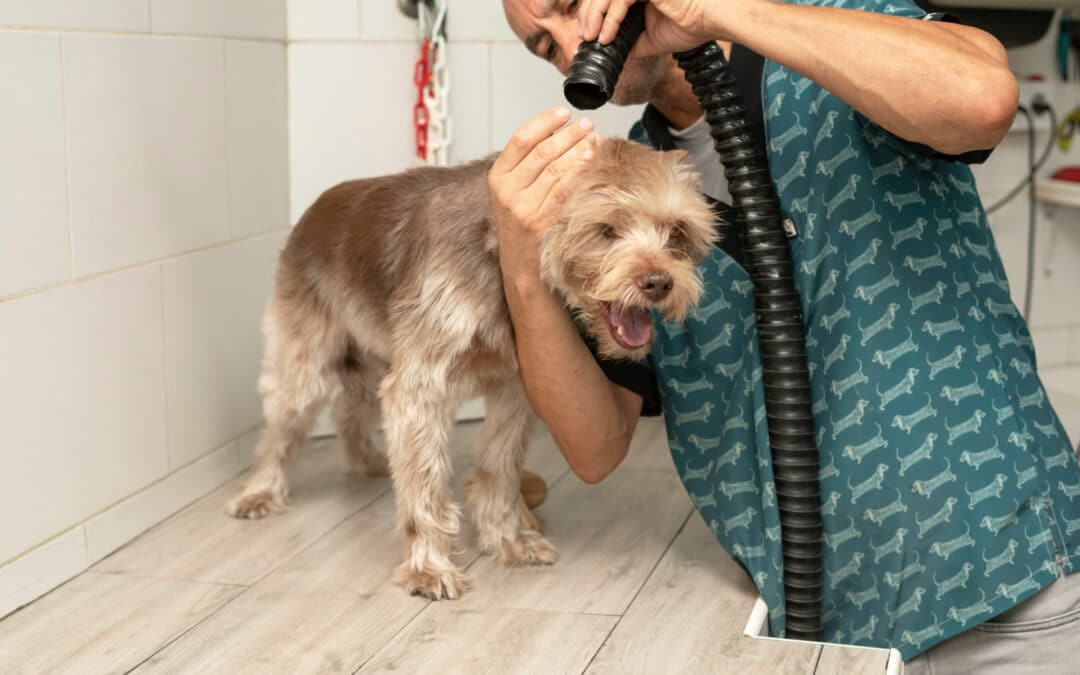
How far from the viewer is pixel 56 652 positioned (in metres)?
1.82

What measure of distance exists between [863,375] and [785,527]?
0.26 metres

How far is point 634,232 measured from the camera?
1.71 meters

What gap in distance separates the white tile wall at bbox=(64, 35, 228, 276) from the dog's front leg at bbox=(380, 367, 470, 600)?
62cm

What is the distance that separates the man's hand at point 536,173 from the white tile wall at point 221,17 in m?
1.02

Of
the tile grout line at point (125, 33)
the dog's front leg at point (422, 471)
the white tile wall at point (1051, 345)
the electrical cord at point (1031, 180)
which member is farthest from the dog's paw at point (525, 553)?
the white tile wall at point (1051, 345)

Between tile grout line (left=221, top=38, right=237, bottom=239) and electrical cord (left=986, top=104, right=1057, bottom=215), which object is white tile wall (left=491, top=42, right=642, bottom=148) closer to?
tile grout line (left=221, top=38, right=237, bottom=239)

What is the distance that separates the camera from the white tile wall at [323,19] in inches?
117

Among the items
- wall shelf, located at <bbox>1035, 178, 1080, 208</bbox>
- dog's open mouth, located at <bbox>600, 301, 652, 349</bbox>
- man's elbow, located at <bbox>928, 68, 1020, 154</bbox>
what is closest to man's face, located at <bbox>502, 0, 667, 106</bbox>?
dog's open mouth, located at <bbox>600, 301, 652, 349</bbox>

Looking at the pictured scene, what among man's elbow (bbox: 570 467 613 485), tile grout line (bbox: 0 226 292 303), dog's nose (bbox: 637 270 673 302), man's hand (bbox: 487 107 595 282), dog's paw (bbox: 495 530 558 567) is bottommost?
dog's paw (bbox: 495 530 558 567)

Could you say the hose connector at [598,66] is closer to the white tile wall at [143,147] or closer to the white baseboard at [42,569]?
the white tile wall at [143,147]

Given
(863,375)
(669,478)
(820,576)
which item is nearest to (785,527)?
(820,576)

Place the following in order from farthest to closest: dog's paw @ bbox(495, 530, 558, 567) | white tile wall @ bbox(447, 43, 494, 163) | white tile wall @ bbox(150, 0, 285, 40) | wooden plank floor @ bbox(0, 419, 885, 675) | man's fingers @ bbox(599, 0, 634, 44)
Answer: white tile wall @ bbox(447, 43, 494, 163) < white tile wall @ bbox(150, 0, 285, 40) < dog's paw @ bbox(495, 530, 558, 567) < wooden plank floor @ bbox(0, 419, 885, 675) < man's fingers @ bbox(599, 0, 634, 44)

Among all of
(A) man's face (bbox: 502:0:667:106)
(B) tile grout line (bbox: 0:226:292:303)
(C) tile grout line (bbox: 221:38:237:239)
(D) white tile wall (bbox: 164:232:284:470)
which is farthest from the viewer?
(C) tile grout line (bbox: 221:38:237:239)

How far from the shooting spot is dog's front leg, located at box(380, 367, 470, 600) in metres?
2.07
